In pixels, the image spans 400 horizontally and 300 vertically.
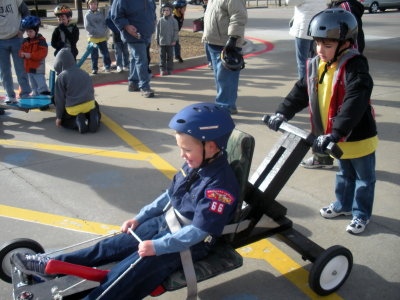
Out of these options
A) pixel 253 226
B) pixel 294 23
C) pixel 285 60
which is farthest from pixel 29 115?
pixel 285 60

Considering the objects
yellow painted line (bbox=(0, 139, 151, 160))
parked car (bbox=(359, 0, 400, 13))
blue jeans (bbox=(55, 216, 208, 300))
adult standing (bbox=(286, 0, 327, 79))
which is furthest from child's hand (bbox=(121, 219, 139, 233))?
parked car (bbox=(359, 0, 400, 13))

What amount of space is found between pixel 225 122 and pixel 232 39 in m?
3.54

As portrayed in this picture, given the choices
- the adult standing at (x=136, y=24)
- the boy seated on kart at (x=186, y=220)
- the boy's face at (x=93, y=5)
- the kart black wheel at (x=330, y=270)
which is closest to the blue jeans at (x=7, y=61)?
the adult standing at (x=136, y=24)

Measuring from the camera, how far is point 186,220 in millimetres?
2639

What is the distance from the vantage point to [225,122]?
2537mm

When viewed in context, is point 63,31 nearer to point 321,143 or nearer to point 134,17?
point 134,17

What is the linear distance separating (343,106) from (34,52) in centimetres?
537

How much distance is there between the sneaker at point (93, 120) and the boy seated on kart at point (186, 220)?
3464mm

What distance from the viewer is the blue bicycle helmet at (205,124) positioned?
8.10 ft

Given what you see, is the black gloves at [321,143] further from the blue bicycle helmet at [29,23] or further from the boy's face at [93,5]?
the boy's face at [93,5]

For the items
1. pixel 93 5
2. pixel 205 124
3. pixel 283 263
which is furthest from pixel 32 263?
pixel 93 5

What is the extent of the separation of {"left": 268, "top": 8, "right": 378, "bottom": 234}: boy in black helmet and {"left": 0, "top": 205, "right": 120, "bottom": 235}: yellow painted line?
5.50ft

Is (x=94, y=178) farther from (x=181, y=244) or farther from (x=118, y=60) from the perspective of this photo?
(x=118, y=60)

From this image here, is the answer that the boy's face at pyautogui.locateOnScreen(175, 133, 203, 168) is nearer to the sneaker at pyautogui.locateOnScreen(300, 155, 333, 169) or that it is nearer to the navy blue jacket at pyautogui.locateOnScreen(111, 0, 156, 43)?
the sneaker at pyautogui.locateOnScreen(300, 155, 333, 169)
